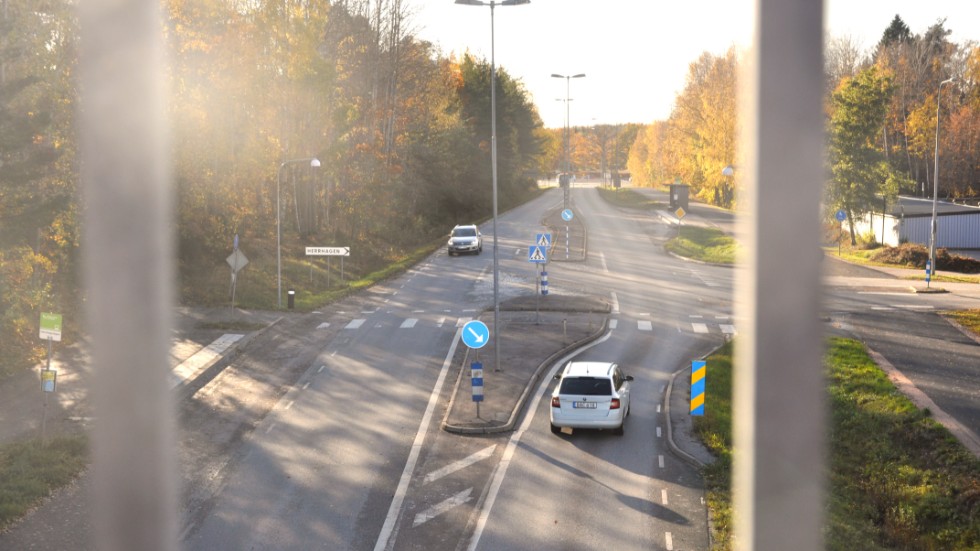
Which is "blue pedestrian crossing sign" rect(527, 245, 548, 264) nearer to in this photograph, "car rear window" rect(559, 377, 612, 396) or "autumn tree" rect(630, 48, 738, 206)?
"car rear window" rect(559, 377, 612, 396)

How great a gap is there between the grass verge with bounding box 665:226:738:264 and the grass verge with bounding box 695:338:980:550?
30292mm

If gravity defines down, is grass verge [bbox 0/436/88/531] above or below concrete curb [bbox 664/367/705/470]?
above

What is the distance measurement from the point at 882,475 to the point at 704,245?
44348mm

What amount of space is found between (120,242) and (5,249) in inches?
995

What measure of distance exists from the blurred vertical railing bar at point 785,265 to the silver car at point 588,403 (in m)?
19.2

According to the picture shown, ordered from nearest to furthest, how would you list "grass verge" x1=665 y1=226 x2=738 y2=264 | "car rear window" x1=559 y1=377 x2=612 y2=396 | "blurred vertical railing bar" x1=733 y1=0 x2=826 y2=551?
1. "blurred vertical railing bar" x1=733 y1=0 x2=826 y2=551
2. "car rear window" x1=559 y1=377 x2=612 y2=396
3. "grass verge" x1=665 y1=226 x2=738 y2=264

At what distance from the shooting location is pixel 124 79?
2.90 metres

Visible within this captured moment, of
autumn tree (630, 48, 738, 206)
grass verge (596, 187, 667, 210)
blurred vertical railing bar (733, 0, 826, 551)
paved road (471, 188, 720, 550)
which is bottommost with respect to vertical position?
paved road (471, 188, 720, 550)

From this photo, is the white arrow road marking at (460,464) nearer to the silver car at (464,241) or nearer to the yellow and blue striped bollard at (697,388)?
the yellow and blue striped bollard at (697,388)

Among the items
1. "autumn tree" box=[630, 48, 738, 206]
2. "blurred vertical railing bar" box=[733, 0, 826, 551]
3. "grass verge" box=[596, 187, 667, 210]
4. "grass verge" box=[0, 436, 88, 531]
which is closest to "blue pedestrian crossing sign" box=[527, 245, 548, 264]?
"grass verge" box=[0, 436, 88, 531]

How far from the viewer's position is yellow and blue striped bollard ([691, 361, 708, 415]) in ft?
69.5

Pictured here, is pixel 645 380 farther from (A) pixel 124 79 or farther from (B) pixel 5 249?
(A) pixel 124 79

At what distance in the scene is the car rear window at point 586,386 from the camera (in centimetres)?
2195

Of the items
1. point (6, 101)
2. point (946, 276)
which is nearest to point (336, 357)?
point (6, 101)
